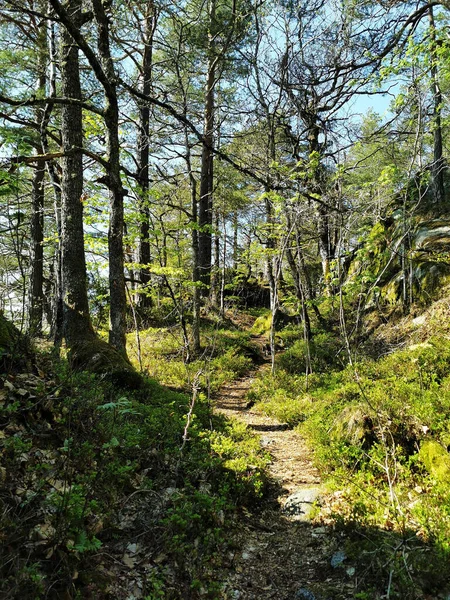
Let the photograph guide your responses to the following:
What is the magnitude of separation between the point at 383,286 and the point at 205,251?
7.43m

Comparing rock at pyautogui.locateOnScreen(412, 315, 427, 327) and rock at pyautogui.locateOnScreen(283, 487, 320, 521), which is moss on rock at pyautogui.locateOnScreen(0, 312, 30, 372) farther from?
rock at pyautogui.locateOnScreen(412, 315, 427, 327)

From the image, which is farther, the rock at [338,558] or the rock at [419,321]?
the rock at [419,321]

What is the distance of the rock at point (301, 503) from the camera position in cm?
412

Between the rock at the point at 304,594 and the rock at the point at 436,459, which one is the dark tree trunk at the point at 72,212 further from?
the rock at the point at 436,459

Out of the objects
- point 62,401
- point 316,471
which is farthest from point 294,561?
point 62,401

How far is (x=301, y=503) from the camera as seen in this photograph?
429 cm

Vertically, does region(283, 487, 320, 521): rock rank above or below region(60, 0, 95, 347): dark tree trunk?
below

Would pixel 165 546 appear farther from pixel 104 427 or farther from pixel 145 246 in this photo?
pixel 145 246

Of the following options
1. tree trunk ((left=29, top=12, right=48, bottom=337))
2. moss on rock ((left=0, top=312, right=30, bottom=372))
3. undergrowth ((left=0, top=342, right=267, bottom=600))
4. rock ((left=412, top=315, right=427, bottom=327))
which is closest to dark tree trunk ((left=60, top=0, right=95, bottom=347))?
tree trunk ((left=29, top=12, right=48, bottom=337))

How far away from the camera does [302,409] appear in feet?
23.6

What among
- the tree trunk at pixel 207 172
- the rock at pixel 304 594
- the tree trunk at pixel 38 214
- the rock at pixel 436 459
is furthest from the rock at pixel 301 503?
the tree trunk at pixel 207 172

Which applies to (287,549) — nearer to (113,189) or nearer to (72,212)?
(113,189)

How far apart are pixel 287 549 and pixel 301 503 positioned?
74 cm

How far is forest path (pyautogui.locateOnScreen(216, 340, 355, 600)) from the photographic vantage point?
3021 millimetres
